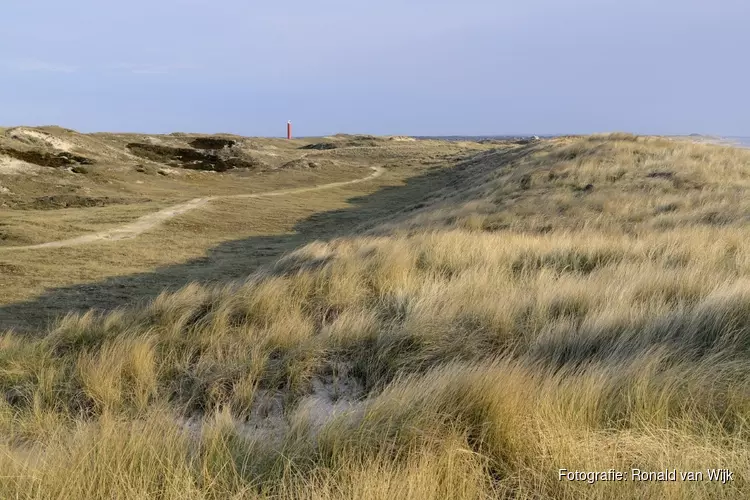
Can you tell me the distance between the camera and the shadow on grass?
10453mm

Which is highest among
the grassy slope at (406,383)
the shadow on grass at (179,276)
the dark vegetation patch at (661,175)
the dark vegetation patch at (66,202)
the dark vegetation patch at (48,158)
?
the dark vegetation patch at (48,158)

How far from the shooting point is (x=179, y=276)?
13.8 m

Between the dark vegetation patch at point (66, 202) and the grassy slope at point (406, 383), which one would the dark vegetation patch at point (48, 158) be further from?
the grassy slope at point (406, 383)

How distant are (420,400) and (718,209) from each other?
1098cm

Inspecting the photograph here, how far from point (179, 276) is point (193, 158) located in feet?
103

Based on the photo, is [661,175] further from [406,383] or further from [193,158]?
[193,158]

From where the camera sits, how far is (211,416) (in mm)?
2889

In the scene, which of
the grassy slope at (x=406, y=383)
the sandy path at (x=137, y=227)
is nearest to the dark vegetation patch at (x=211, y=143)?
the sandy path at (x=137, y=227)

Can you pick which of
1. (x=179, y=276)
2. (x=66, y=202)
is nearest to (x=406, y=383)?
(x=179, y=276)

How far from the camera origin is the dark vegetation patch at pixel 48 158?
27859 millimetres

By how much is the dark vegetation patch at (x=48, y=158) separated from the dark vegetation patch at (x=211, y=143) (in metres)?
15.4

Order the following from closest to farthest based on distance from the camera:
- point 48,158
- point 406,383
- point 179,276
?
point 406,383 → point 179,276 → point 48,158

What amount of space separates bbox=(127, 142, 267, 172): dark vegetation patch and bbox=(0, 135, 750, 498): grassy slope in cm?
3757

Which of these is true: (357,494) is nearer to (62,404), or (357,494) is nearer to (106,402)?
(106,402)
